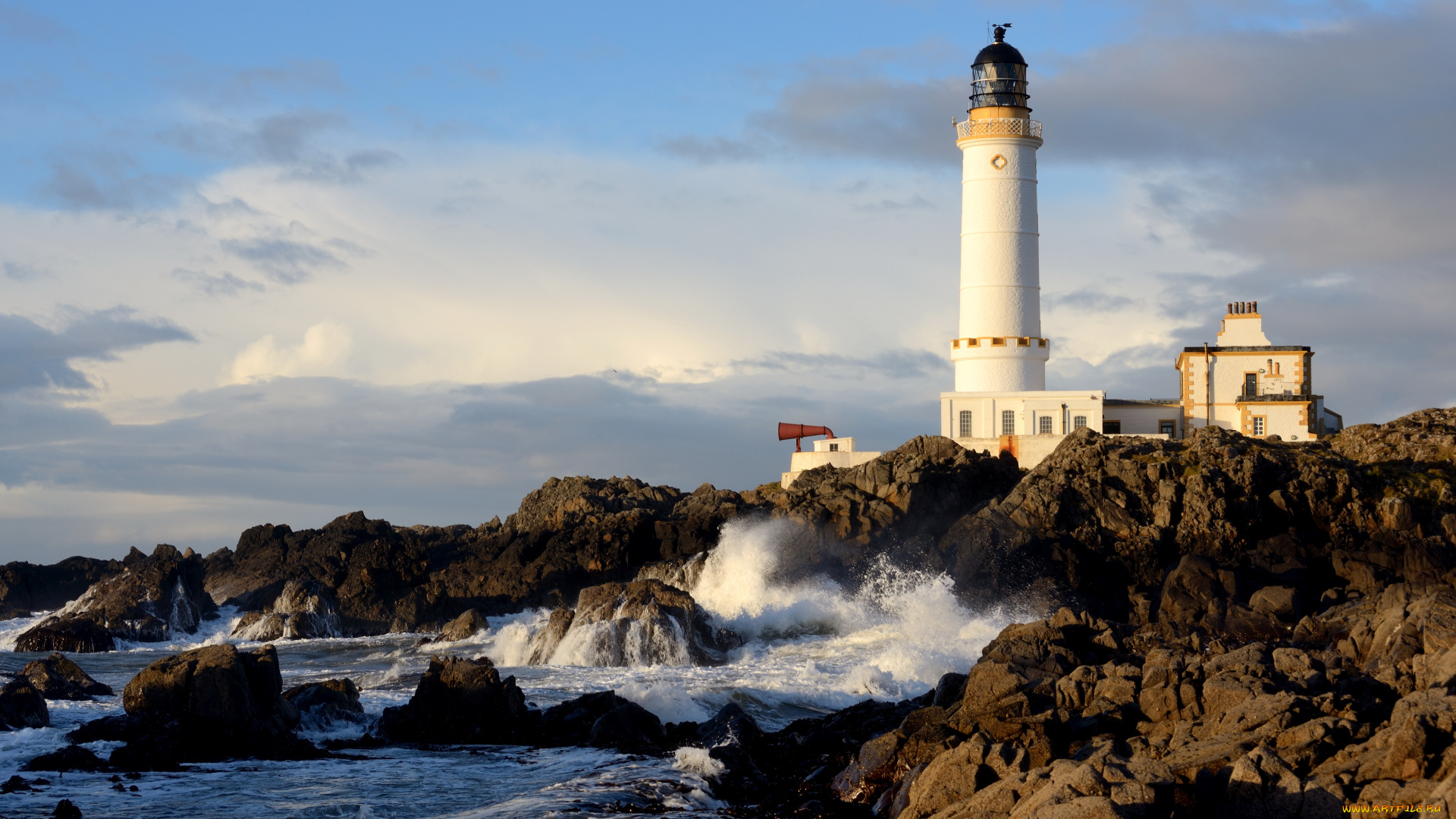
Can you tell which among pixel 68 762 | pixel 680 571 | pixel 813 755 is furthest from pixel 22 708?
pixel 680 571

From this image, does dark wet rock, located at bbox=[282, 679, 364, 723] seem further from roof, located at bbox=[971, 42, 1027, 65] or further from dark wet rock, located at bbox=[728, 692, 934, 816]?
roof, located at bbox=[971, 42, 1027, 65]

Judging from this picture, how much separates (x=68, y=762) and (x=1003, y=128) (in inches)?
1171

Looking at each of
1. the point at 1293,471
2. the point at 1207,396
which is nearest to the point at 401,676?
the point at 1293,471

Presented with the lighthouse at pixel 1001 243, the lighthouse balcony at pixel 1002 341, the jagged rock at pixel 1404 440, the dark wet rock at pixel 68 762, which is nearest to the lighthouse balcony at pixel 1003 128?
the lighthouse at pixel 1001 243

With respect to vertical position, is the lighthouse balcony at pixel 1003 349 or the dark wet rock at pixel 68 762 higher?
the lighthouse balcony at pixel 1003 349

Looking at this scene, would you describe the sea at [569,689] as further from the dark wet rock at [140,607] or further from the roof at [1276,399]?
the roof at [1276,399]

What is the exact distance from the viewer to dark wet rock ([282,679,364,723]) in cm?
1786

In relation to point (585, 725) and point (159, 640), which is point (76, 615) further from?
point (585, 725)

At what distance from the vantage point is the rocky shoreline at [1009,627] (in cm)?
1123

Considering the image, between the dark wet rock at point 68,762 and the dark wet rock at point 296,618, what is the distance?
59.5 feet

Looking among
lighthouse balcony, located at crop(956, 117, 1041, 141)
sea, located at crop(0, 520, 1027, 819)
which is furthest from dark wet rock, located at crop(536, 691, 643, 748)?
lighthouse balcony, located at crop(956, 117, 1041, 141)

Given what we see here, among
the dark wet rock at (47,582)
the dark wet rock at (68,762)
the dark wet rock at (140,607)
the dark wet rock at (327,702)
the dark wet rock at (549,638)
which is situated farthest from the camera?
the dark wet rock at (47,582)

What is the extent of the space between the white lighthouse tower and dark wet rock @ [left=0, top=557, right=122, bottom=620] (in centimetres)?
2730

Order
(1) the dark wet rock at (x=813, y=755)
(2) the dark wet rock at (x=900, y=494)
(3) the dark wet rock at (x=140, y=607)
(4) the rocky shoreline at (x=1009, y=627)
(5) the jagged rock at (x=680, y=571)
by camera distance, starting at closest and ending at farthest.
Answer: (4) the rocky shoreline at (x=1009, y=627), (1) the dark wet rock at (x=813, y=755), (3) the dark wet rock at (x=140, y=607), (2) the dark wet rock at (x=900, y=494), (5) the jagged rock at (x=680, y=571)
